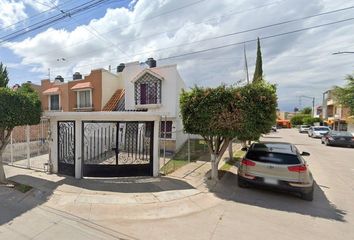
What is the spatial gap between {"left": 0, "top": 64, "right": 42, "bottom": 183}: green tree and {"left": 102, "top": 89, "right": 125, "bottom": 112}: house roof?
10.7 meters

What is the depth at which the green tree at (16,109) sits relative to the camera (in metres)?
7.03

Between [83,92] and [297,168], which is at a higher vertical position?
[83,92]

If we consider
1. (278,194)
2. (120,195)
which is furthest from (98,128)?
(278,194)

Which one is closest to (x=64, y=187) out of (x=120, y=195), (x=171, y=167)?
(x=120, y=195)

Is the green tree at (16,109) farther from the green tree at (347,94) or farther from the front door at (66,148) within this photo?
the green tree at (347,94)

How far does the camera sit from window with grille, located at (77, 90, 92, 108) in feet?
65.6

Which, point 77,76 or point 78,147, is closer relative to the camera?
point 78,147

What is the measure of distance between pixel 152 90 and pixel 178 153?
5004 millimetres

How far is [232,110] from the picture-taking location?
23.8 feet

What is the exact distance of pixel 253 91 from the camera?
7.23 meters

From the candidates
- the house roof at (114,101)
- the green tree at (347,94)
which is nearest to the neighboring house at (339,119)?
the green tree at (347,94)

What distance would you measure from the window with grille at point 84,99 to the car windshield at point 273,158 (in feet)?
53.4

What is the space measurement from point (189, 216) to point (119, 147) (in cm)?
441

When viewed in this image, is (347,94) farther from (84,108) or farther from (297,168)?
(84,108)
